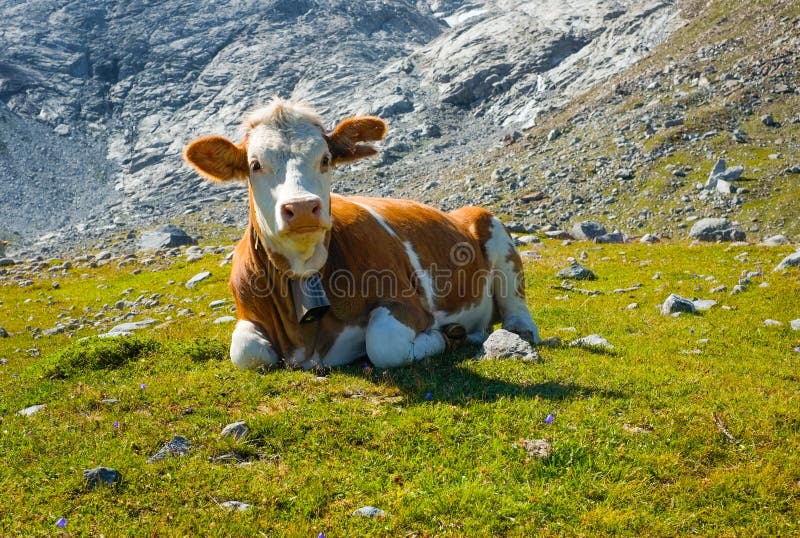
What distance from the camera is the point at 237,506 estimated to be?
4.29 metres

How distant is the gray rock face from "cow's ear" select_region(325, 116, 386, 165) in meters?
22.1

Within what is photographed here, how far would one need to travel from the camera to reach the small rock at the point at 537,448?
494cm

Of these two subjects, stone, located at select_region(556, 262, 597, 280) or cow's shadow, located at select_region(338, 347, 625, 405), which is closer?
cow's shadow, located at select_region(338, 347, 625, 405)

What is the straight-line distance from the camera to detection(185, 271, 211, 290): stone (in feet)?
65.2

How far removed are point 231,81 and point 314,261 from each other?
133m

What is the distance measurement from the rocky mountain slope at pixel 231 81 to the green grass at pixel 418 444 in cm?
5235

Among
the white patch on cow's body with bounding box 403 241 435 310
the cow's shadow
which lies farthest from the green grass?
the white patch on cow's body with bounding box 403 241 435 310

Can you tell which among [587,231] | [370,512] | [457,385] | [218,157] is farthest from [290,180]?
[587,231]

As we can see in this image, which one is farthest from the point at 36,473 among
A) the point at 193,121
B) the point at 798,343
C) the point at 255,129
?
the point at 193,121

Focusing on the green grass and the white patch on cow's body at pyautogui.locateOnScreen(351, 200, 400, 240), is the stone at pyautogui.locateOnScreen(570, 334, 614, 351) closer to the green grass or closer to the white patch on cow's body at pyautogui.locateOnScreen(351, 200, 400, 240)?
the green grass

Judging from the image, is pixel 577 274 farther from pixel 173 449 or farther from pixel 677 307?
pixel 173 449

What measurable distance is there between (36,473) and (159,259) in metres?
26.3

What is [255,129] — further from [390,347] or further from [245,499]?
[245,499]

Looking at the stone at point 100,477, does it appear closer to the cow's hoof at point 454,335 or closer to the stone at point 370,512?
the stone at point 370,512
